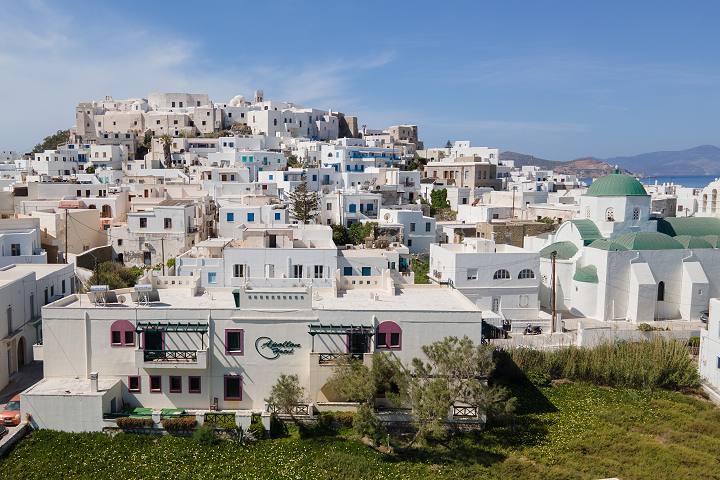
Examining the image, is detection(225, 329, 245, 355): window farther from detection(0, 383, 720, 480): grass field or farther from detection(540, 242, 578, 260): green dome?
detection(540, 242, 578, 260): green dome

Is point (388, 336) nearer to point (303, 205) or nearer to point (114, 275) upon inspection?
point (114, 275)

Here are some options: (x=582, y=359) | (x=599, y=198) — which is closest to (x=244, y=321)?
(x=582, y=359)

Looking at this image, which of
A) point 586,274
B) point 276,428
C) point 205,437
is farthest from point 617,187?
point 205,437

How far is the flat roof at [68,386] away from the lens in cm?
2228

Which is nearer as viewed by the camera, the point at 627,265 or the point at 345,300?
the point at 345,300

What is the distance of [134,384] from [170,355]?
191 cm

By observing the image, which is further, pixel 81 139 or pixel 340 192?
pixel 81 139

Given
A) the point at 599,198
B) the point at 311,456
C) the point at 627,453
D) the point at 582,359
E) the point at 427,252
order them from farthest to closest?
the point at 427,252 → the point at 599,198 → the point at 582,359 → the point at 627,453 → the point at 311,456

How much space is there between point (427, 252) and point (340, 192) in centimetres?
1038

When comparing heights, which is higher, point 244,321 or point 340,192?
point 340,192

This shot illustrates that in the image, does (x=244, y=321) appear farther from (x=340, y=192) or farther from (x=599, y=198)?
(x=340, y=192)

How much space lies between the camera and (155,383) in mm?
23703

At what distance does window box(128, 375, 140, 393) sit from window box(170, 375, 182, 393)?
49.8 inches

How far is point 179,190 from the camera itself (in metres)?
56.8
